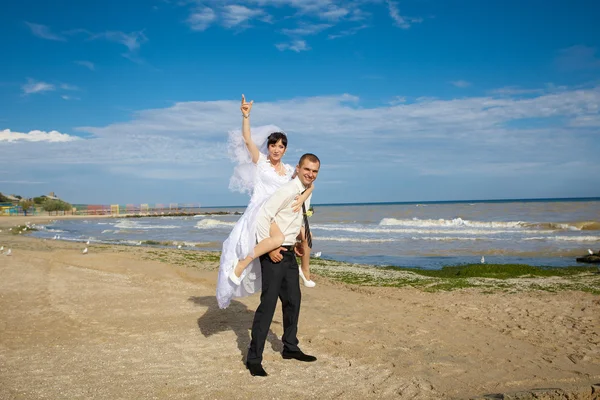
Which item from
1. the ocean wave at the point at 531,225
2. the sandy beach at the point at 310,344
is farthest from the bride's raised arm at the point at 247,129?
the ocean wave at the point at 531,225

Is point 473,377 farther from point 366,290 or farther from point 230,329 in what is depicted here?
point 366,290

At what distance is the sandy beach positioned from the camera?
191 inches

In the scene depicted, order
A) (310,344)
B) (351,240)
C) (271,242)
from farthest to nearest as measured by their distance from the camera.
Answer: (351,240) < (310,344) < (271,242)

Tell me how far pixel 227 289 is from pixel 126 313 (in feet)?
12.3

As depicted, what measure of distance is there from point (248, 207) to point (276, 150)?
784 millimetres

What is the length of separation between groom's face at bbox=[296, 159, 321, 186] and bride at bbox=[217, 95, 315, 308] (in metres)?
0.18

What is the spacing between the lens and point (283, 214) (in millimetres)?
5250

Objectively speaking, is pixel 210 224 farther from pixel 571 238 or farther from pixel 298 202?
pixel 298 202

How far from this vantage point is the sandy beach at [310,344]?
4.84 meters

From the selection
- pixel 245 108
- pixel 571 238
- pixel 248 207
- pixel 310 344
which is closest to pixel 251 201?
pixel 248 207

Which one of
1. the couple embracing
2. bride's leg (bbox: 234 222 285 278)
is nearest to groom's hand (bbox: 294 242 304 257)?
the couple embracing

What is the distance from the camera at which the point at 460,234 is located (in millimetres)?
28969

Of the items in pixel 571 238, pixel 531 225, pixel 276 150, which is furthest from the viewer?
pixel 531 225

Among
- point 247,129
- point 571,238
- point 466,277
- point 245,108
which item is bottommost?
point 466,277
